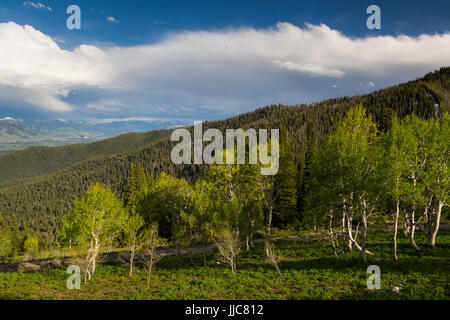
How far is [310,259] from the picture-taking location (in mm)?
28547

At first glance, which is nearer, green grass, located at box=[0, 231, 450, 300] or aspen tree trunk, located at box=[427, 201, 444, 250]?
green grass, located at box=[0, 231, 450, 300]

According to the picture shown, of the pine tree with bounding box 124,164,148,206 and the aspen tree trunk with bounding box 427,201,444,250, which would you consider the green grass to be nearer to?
the aspen tree trunk with bounding box 427,201,444,250

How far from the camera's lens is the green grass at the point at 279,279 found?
19.1 metres

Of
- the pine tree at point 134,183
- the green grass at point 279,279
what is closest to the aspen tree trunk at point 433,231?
the green grass at point 279,279

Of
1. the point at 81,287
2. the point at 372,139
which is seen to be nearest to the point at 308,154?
the point at 372,139

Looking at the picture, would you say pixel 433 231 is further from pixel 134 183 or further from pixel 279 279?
pixel 134 183

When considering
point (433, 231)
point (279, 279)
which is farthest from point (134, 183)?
point (433, 231)

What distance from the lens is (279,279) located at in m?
23.6

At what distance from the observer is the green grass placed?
19.1 metres

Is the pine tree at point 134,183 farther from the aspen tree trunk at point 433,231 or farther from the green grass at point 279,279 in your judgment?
the aspen tree trunk at point 433,231

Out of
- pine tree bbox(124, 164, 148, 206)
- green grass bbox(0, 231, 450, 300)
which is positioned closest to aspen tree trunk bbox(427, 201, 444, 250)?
green grass bbox(0, 231, 450, 300)

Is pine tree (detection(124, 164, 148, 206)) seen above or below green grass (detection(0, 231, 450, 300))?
above

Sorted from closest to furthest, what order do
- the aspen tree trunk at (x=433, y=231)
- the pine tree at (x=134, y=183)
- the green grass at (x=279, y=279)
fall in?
the green grass at (x=279, y=279) → the aspen tree trunk at (x=433, y=231) → the pine tree at (x=134, y=183)

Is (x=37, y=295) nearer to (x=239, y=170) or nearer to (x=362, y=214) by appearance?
(x=239, y=170)
